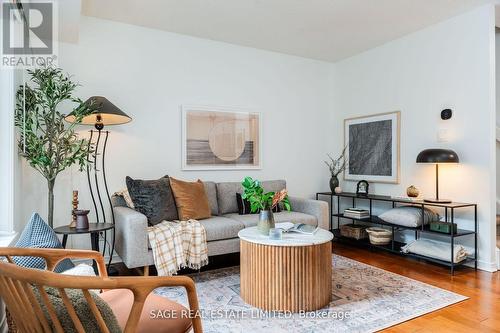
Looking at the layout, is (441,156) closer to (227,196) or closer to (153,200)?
(227,196)

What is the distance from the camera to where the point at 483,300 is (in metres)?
2.56

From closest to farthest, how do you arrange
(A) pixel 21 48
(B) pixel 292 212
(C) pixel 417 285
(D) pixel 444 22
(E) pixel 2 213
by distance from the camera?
(E) pixel 2 213 < (A) pixel 21 48 < (C) pixel 417 285 < (D) pixel 444 22 < (B) pixel 292 212

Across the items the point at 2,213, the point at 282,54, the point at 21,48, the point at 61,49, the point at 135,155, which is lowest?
the point at 2,213

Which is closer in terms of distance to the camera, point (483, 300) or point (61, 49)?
point (483, 300)

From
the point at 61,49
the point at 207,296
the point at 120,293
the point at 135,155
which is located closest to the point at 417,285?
the point at 207,296

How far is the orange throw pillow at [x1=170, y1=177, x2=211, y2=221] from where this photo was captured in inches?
130

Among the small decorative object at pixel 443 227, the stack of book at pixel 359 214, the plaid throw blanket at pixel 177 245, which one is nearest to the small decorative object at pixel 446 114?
the small decorative object at pixel 443 227

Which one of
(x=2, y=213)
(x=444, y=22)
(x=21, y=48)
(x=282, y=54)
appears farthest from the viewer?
(x=282, y=54)

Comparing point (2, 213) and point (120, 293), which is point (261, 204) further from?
point (2, 213)

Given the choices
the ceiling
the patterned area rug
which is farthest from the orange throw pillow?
the ceiling

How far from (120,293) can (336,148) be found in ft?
13.6

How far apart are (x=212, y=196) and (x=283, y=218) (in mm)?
864

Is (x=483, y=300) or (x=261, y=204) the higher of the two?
(x=261, y=204)

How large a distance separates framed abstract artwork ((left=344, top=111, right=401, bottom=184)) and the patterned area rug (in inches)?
62.1
